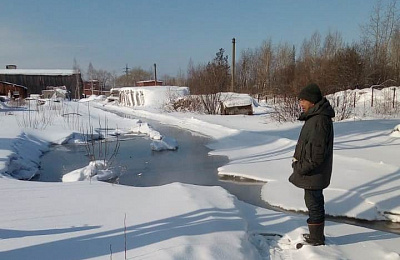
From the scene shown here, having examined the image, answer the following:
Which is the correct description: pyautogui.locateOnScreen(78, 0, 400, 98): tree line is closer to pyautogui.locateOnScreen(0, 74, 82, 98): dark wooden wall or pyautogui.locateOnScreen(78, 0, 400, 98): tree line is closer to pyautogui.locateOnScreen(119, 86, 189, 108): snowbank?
pyautogui.locateOnScreen(119, 86, 189, 108): snowbank

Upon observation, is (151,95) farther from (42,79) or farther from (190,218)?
(42,79)

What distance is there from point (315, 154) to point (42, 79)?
73.3m

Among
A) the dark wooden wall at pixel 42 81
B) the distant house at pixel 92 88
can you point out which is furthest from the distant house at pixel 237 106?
the distant house at pixel 92 88

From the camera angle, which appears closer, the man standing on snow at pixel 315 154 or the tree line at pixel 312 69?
the man standing on snow at pixel 315 154

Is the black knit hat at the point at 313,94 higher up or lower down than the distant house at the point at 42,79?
lower down

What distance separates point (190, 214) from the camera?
13.3 feet

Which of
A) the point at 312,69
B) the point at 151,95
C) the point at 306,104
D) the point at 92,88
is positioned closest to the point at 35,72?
the point at 92,88

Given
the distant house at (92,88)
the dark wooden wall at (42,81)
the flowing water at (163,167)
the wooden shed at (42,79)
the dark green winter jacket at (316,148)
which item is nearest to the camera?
the dark green winter jacket at (316,148)

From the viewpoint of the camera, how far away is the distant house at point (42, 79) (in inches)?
2564

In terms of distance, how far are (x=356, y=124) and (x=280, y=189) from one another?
737 centimetres

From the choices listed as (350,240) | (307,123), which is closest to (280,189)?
(350,240)

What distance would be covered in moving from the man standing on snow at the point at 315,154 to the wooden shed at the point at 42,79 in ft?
221

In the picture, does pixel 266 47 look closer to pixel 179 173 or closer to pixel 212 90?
pixel 212 90

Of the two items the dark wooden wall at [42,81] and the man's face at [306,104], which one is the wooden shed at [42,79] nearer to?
the dark wooden wall at [42,81]
